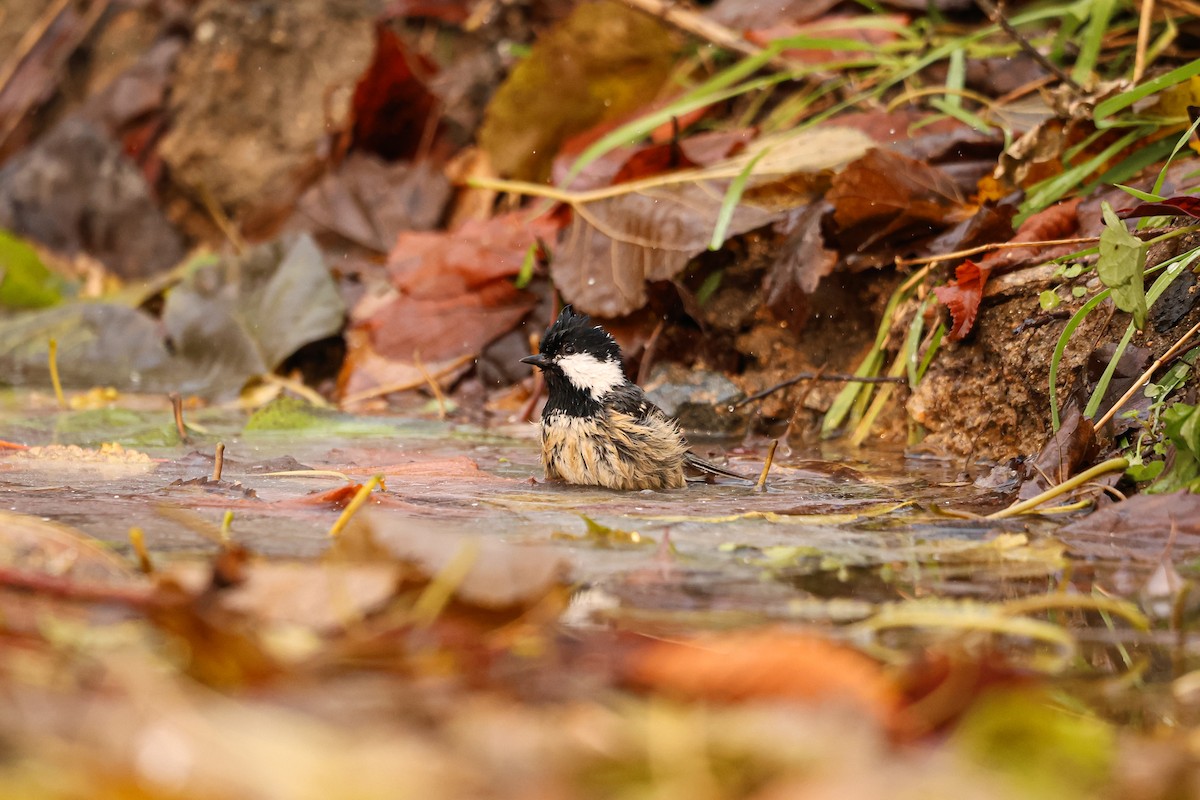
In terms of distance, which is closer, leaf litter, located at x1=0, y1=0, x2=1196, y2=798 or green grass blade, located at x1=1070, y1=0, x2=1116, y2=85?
leaf litter, located at x1=0, y1=0, x2=1196, y2=798

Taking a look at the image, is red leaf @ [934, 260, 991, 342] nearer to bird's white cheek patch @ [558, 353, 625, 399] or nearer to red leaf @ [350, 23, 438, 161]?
bird's white cheek patch @ [558, 353, 625, 399]

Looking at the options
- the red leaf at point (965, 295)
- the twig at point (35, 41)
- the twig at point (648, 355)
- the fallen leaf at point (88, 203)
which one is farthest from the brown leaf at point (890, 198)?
the twig at point (35, 41)

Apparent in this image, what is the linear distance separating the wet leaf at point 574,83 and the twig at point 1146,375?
3.57 m

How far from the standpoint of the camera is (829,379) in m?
4.38

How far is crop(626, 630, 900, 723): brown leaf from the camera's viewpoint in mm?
1412

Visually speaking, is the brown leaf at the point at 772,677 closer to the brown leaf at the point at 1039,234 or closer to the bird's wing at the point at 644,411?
the bird's wing at the point at 644,411

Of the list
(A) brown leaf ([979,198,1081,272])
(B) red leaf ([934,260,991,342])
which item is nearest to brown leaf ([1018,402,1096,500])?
(B) red leaf ([934,260,991,342])

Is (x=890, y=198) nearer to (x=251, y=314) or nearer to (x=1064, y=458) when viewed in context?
(x=1064, y=458)

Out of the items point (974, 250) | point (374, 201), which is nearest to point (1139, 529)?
point (974, 250)

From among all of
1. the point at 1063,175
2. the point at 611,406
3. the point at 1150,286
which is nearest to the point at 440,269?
the point at 611,406

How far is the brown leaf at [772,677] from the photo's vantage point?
1.41m

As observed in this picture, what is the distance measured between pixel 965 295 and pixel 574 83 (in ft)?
9.53

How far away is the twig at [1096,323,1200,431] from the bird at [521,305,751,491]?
1088 mm

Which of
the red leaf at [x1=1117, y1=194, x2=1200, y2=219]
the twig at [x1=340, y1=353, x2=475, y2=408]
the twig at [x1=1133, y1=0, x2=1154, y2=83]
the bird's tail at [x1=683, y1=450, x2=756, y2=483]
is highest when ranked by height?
the twig at [x1=1133, y1=0, x2=1154, y2=83]
